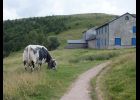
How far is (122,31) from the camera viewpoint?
59.1 meters

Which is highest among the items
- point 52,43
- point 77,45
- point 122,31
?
point 122,31

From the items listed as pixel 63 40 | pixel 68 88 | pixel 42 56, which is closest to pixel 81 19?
pixel 63 40

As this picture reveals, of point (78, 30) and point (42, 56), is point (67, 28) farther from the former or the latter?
point (42, 56)

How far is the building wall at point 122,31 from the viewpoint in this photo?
2293 inches

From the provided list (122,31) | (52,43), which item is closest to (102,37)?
(122,31)

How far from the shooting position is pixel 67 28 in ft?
398

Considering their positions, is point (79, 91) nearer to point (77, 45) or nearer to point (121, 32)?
point (121, 32)

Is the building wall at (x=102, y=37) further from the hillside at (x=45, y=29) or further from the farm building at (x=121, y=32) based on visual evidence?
the hillside at (x=45, y=29)

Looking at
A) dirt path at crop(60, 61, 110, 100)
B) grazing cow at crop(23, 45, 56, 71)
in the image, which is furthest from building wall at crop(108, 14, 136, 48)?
dirt path at crop(60, 61, 110, 100)

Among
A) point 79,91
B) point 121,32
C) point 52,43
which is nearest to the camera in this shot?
point 79,91

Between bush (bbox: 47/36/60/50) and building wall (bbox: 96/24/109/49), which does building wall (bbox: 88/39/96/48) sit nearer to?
building wall (bbox: 96/24/109/49)

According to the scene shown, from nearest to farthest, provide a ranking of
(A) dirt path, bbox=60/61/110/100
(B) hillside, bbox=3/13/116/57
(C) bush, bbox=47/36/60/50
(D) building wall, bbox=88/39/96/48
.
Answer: (A) dirt path, bbox=60/61/110/100 < (D) building wall, bbox=88/39/96/48 < (C) bush, bbox=47/36/60/50 < (B) hillside, bbox=3/13/116/57

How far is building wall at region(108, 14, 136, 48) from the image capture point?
191 feet

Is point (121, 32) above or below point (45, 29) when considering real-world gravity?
below
